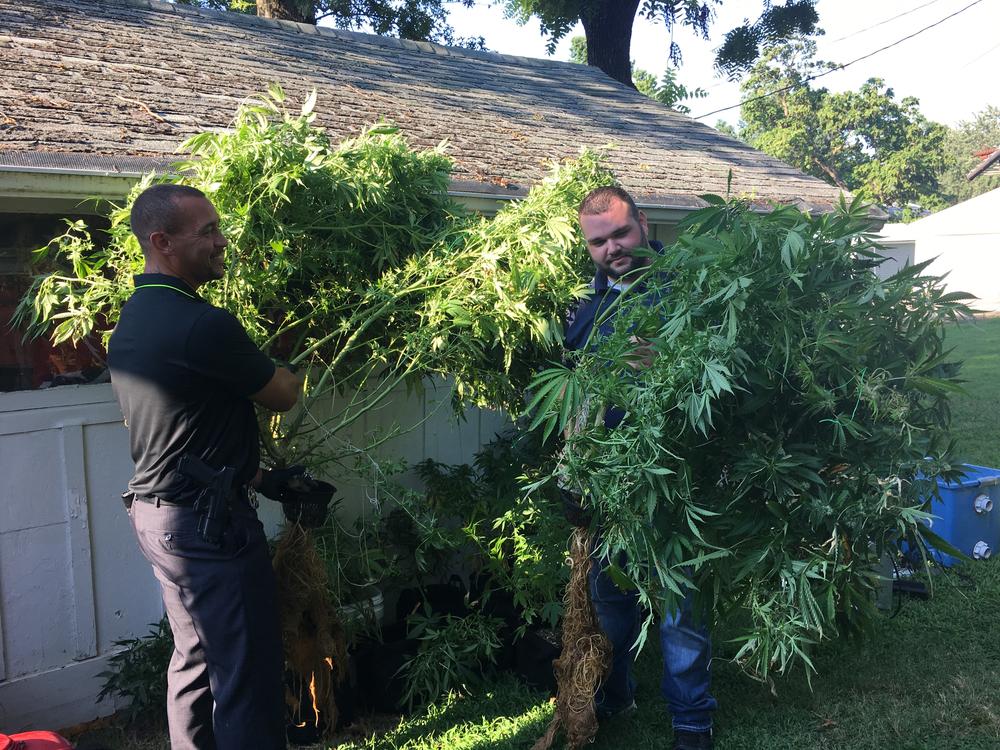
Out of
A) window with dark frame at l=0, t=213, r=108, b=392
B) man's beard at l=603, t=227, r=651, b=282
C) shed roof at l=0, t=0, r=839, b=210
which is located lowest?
window with dark frame at l=0, t=213, r=108, b=392

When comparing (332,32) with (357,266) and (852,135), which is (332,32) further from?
(852,135)

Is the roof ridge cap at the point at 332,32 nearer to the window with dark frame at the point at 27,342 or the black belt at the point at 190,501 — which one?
the window with dark frame at the point at 27,342

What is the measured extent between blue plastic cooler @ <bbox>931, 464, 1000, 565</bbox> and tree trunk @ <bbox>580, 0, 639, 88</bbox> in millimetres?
11532

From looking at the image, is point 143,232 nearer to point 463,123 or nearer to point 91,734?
point 91,734

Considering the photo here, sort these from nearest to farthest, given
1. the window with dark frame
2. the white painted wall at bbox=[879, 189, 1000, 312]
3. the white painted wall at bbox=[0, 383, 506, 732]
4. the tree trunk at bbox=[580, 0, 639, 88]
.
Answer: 1. the white painted wall at bbox=[0, 383, 506, 732]
2. the window with dark frame
3. the tree trunk at bbox=[580, 0, 639, 88]
4. the white painted wall at bbox=[879, 189, 1000, 312]

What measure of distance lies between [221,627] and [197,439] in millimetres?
690

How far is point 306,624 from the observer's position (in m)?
3.64

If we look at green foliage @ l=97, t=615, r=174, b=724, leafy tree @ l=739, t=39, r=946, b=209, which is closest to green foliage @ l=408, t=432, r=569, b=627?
green foliage @ l=97, t=615, r=174, b=724

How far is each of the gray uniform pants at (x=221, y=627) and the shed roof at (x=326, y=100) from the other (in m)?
1.91

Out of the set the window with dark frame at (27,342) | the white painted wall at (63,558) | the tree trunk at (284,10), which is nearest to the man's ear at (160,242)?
the window with dark frame at (27,342)

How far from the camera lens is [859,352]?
2.57 meters

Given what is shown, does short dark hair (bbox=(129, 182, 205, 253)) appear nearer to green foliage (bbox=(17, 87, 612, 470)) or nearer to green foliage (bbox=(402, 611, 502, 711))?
green foliage (bbox=(17, 87, 612, 470))

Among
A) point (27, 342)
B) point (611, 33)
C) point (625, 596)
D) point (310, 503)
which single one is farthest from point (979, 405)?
point (27, 342)

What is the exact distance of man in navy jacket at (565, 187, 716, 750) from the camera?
3486 mm
